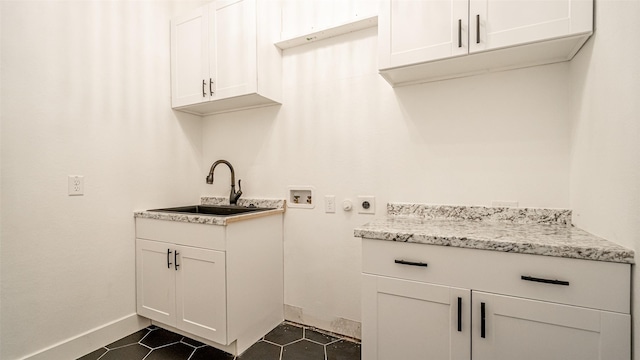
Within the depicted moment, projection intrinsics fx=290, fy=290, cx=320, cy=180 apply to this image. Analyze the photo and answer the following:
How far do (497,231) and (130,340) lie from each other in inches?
89.4

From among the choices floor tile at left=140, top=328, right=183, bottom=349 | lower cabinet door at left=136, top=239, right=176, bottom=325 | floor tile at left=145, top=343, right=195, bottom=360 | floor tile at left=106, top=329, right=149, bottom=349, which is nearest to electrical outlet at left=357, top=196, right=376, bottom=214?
lower cabinet door at left=136, top=239, right=176, bottom=325

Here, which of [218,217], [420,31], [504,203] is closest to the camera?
[420,31]

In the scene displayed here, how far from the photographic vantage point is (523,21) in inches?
48.1

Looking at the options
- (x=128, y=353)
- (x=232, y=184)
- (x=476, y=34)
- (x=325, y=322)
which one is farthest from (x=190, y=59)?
(x=325, y=322)

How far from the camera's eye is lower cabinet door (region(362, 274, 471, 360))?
1.15m

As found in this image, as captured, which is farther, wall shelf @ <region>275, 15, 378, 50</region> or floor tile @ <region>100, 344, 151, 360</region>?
wall shelf @ <region>275, 15, 378, 50</region>

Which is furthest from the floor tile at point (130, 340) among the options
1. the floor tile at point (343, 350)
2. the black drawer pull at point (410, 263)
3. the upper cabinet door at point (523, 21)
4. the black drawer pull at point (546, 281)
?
the upper cabinet door at point (523, 21)

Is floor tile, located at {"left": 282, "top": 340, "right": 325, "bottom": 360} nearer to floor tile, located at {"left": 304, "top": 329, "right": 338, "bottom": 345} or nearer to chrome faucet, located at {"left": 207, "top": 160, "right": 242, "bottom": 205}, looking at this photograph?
floor tile, located at {"left": 304, "top": 329, "right": 338, "bottom": 345}

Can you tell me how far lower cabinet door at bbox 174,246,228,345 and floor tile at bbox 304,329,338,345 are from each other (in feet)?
1.84

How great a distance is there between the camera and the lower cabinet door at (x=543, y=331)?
3.12 feet

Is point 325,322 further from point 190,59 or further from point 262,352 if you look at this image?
point 190,59

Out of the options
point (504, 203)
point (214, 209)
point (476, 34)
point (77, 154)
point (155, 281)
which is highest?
point (476, 34)

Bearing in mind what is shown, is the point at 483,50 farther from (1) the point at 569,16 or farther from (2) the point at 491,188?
(2) the point at 491,188

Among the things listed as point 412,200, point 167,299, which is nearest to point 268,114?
point 412,200
